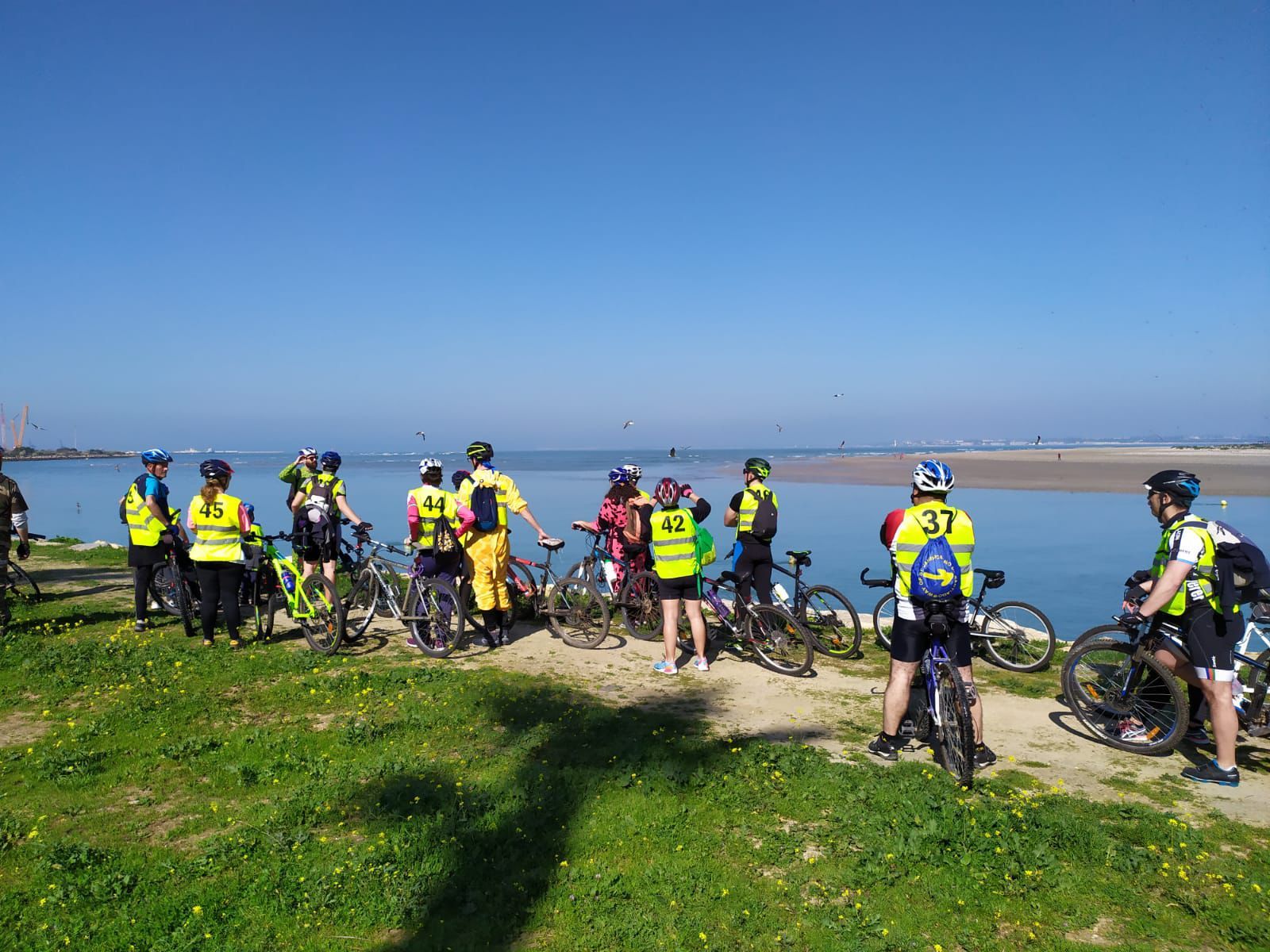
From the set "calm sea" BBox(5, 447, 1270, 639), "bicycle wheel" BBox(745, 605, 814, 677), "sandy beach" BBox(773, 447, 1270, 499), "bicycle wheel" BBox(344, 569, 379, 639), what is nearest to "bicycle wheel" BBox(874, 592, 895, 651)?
"bicycle wheel" BBox(745, 605, 814, 677)

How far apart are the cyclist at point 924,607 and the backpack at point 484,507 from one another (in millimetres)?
4307

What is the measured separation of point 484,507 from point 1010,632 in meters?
5.93

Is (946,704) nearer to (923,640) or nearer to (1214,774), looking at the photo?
(923,640)

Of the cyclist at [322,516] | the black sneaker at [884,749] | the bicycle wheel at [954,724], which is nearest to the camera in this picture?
the bicycle wheel at [954,724]

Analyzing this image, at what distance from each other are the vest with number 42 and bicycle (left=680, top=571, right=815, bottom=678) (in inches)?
204

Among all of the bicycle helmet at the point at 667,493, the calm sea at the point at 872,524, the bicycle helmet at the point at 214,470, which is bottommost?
the calm sea at the point at 872,524

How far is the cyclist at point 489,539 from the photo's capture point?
7.77 metres

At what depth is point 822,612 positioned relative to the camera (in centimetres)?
848

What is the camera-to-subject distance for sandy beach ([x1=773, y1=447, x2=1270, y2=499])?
3052 centimetres

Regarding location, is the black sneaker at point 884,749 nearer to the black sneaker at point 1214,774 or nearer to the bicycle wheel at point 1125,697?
the bicycle wheel at point 1125,697

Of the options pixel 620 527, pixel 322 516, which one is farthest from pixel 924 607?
pixel 322 516

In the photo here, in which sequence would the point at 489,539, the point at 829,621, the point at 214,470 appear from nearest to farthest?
the point at 214,470
the point at 489,539
the point at 829,621

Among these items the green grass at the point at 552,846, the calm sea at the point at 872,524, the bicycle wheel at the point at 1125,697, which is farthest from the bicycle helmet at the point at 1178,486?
the calm sea at the point at 872,524

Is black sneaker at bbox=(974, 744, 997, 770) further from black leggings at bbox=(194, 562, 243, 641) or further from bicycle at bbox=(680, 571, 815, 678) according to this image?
Result: black leggings at bbox=(194, 562, 243, 641)
